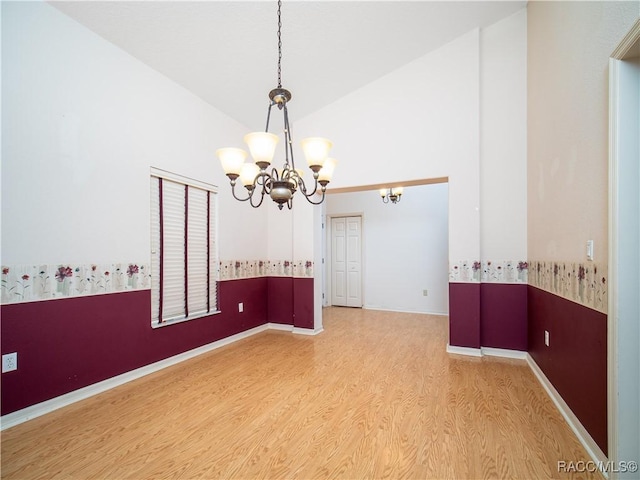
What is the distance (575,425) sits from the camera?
2014 millimetres

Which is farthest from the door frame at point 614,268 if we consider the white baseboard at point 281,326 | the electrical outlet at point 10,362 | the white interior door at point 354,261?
the white interior door at point 354,261

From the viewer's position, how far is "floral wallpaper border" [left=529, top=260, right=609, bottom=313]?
5.62ft

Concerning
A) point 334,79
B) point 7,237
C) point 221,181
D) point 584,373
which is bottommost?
point 584,373

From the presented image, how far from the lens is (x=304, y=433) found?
2041mm

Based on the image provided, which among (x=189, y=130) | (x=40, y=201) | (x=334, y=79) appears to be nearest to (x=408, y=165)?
(x=334, y=79)

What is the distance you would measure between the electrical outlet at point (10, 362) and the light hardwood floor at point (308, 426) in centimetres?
39

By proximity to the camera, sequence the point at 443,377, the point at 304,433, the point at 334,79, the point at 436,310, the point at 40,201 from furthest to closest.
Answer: the point at 436,310 < the point at 334,79 < the point at 443,377 < the point at 40,201 < the point at 304,433

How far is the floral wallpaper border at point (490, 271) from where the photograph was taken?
3.49 metres

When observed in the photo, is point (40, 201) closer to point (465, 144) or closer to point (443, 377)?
point (443, 377)

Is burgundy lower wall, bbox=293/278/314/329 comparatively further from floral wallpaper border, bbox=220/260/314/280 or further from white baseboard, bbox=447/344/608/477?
white baseboard, bbox=447/344/608/477

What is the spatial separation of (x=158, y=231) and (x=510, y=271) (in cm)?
384

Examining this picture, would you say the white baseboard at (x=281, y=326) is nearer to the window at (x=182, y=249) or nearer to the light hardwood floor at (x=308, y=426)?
the window at (x=182, y=249)

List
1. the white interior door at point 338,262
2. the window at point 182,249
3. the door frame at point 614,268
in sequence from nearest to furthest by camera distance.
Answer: the door frame at point 614,268 < the window at point 182,249 < the white interior door at point 338,262

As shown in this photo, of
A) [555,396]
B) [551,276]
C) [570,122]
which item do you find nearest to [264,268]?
[551,276]
